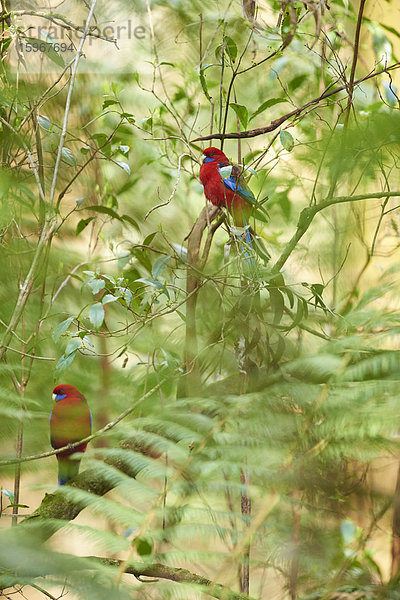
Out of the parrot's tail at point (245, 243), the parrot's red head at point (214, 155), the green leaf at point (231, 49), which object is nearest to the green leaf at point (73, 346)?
the parrot's tail at point (245, 243)

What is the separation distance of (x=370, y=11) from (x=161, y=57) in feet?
2.22

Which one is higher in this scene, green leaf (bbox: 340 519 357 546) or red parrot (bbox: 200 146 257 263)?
red parrot (bbox: 200 146 257 263)

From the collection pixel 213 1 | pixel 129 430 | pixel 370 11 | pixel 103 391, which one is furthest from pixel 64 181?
pixel 129 430

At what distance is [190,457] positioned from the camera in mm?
479

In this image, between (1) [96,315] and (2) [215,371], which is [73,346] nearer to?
(1) [96,315]

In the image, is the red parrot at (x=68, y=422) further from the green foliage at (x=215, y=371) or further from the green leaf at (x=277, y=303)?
the green leaf at (x=277, y=303)

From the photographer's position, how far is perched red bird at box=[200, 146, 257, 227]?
Result: 1.08 metres

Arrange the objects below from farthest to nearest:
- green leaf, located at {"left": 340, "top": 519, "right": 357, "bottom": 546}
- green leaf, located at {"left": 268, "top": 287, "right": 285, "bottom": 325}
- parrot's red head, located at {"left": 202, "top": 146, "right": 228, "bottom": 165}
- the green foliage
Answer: parrot's red head, located at {"left": 202, "top": 146, "right": 228, "bottom": 165}, green leaf, located at {"left": 268, "top": 287, "right": 285, "bottom": 325}, green leaf, located at {"left": 340, "top": 519, "right": 357, "bottom": 546}, the green foliage

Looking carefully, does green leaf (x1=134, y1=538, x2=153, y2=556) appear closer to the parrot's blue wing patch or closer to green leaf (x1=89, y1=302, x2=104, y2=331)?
green leaf (x1=89, y1=302, x2=104, y2=331)

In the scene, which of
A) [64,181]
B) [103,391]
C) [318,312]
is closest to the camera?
[103,391]

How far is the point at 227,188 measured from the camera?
43.7 inches

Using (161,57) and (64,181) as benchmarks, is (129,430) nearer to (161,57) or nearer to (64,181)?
(64,181)

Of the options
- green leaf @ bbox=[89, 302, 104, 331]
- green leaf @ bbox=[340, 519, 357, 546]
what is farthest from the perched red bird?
green leaf @ bbox=[340, 519, 357, 546]

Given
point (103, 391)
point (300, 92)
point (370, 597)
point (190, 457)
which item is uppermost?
point (300, 92)
